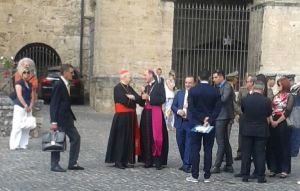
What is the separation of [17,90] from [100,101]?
969 cm

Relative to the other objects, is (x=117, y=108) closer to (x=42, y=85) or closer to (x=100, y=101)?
(x=100, y=101)

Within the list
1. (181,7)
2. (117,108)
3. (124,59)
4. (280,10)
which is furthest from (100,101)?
(117,108)

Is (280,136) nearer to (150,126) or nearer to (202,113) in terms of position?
(202,113)

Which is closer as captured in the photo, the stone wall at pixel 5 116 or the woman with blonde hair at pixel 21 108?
the woman with blonde hair at pixel 21 108

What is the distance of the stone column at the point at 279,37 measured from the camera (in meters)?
23.0

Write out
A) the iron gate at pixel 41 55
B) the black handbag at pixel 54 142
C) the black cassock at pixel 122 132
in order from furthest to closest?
the iron gate at pixel 41 55 < the black cassock at pixel 122 132 < the black handbag at pixel 54 142

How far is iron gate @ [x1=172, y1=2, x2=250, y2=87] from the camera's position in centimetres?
2445

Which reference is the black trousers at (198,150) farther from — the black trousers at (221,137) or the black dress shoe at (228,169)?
the black dress shoe at (228,169)

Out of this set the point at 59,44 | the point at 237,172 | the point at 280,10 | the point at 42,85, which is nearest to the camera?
the point at 237,172

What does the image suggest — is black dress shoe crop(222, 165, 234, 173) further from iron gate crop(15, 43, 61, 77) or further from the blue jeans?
iron gate crop(15, 43, 61, 77)

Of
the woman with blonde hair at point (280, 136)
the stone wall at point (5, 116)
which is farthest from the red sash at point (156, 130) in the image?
the stone wall at point (5, 116)

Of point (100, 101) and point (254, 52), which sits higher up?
point (254, 52)

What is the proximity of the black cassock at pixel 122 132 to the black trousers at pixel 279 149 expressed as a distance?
2382mm

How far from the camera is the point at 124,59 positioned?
23.2 m
